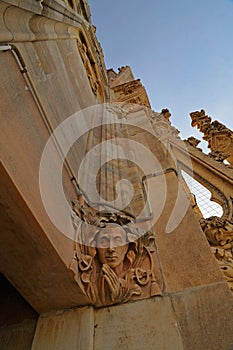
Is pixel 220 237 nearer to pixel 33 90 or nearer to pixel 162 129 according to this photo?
pixel 33 90

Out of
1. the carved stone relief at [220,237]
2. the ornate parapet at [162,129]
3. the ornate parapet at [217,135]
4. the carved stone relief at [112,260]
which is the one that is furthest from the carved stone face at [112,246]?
the ornate parapet at [217,135]

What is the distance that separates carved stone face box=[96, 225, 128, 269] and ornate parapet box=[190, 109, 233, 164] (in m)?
2.89

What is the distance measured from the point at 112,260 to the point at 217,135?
357 cm

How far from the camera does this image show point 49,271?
1149 millimetres

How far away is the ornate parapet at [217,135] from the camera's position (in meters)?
4.14

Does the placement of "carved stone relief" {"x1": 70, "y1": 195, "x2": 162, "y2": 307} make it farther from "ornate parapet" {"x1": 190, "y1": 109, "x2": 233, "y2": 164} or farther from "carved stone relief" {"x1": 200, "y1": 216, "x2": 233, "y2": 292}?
"ornate parapet" {"x1": 190, "y1": 109, "x2": 233, "y2": 164}

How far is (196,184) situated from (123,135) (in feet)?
3.90

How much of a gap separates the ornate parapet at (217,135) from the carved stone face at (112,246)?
2.89m

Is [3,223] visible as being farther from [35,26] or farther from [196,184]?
[196,184]

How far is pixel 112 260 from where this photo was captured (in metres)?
1.36

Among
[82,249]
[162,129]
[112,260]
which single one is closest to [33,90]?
[82,249]

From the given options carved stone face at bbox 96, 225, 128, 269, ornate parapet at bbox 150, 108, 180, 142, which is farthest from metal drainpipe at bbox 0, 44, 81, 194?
ornate parapet at bbox 150, 108, 180, 142

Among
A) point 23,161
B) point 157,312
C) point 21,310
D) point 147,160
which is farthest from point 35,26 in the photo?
point 157,312

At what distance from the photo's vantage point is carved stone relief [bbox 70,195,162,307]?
1.27 meters
